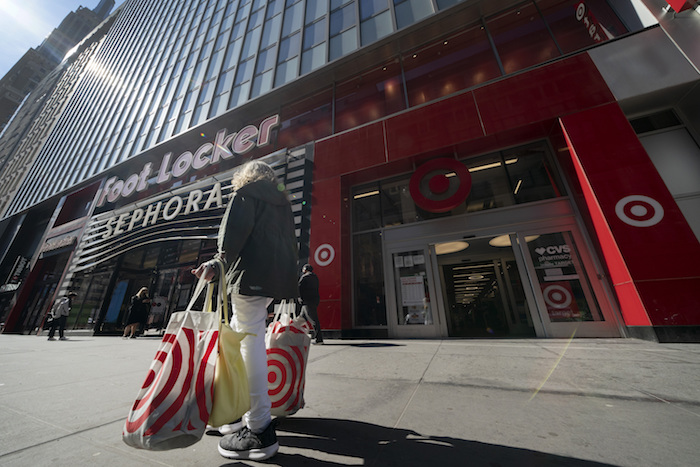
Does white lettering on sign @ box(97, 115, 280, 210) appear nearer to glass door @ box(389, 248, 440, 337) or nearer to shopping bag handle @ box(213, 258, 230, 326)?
glass door @ box(389, 248, 440, 337)

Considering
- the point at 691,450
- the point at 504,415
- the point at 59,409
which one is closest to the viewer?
the point at 691,450

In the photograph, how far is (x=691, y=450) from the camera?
3.69 ft

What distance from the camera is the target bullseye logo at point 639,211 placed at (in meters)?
4.32

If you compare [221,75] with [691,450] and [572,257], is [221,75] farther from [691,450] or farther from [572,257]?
[691,450]

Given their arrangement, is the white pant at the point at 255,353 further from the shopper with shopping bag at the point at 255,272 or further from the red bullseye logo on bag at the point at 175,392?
the red bullseye logo on bag at the point at 175,392

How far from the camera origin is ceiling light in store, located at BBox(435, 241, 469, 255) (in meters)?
6.71

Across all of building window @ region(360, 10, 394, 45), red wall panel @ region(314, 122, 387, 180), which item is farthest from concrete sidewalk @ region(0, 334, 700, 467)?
building window @ region(360, 10, 394, 45)

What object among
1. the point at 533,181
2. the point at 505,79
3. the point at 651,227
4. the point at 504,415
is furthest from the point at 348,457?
the point at 505,79

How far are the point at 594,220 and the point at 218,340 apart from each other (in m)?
6.54

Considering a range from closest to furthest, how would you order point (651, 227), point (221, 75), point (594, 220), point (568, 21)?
point (651, 227), point (594, 220), point (568, 21), point (221, 75)

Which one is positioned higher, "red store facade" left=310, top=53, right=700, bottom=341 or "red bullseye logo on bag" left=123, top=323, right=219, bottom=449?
"red store facade" left=310, top=53, right=700, bottom=341

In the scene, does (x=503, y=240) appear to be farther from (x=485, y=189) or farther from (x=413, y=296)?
(x=413, y=296)

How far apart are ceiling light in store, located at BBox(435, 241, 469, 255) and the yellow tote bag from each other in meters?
6.06

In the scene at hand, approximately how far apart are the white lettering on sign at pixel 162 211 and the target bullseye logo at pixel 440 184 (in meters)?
6.88
